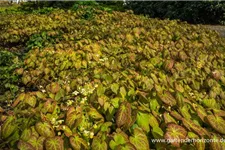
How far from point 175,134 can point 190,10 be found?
1286cm

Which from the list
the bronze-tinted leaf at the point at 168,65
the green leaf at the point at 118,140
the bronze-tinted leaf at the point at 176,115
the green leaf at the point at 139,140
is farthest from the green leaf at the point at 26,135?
the bronze-tinted leaf at the point at 168,65

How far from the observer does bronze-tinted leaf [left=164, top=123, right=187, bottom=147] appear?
207 cm

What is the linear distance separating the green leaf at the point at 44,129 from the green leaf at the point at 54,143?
0.32 feet

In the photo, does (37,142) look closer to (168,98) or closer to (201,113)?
(168,98)

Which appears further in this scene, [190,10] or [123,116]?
[190,10]

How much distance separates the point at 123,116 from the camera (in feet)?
7.46

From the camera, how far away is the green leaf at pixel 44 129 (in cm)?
219

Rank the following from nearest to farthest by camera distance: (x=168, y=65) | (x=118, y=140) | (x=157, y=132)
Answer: (x=118, y=140) → (x=157, y=132) → (x=168, y=65)

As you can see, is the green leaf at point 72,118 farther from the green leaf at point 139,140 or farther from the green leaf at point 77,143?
the green leaf at point 139,140

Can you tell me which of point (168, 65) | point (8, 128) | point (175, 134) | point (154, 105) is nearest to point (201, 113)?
point (154, 105)

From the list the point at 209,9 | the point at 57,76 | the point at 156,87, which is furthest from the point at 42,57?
the point at 209,9

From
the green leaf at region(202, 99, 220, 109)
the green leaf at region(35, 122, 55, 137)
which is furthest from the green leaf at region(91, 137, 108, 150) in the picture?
the green leaf at region(202, 99, 220, 109)

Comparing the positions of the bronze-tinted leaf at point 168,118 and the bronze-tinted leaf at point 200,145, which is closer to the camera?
the bronze-tinted leaf at point 200,145

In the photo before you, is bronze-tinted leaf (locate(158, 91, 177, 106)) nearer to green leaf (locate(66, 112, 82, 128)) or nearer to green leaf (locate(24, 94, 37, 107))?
green leaf (locate(66, 112, 82, 128))
